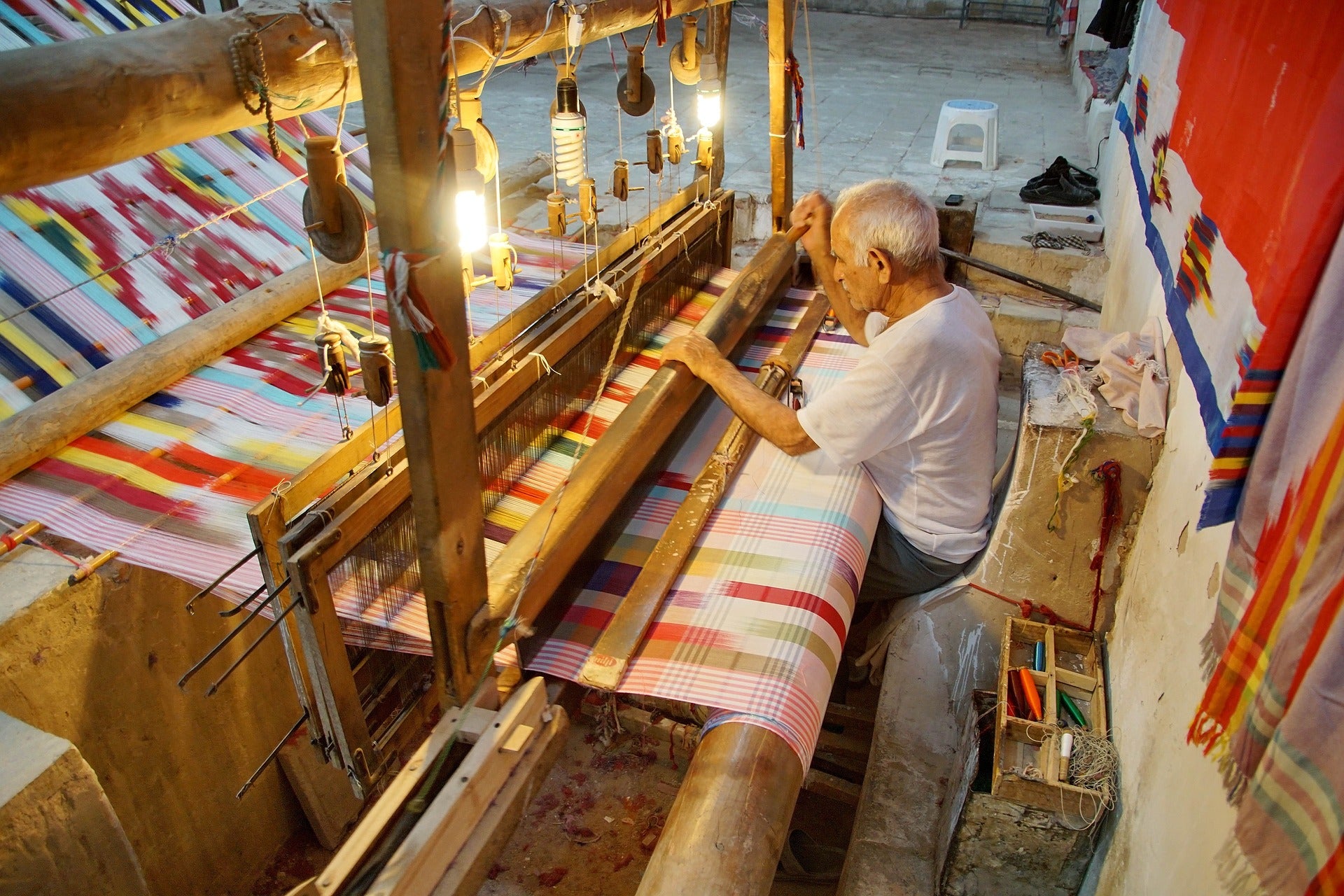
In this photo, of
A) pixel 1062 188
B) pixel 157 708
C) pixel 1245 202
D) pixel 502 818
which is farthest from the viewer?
pixel 1062 188

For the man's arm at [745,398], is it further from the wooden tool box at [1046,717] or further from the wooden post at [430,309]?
the wooden post at [430,309]

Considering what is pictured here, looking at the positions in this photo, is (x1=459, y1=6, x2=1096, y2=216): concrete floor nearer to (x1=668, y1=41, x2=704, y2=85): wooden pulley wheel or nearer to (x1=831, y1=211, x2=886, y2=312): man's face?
(x1=668, y1=41, x2=704, y2=85): wooden pulley wheel

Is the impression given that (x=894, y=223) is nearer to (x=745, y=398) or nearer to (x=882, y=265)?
(x=882, y=265)

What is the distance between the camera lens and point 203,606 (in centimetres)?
297

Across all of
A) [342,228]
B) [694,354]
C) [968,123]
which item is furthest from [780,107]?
[968,123]

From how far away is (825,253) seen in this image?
11.8 ft

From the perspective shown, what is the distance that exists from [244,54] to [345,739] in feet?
4.70

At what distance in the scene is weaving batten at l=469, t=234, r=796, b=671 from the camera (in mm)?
2027

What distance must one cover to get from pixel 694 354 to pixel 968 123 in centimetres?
627

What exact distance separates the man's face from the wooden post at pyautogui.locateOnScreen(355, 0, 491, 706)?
1.62 metres

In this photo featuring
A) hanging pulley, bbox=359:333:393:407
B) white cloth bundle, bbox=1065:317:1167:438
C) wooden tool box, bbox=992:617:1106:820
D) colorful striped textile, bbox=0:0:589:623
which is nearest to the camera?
hanging pulley, bbox=359:333:393:407

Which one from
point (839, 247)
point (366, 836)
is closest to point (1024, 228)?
point (839, 247)

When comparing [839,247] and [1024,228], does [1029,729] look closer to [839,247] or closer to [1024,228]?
[839,247]

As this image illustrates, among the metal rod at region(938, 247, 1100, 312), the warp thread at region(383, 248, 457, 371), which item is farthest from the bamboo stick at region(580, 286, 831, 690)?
the metal rod at region(938, 247, 1100, 312)
